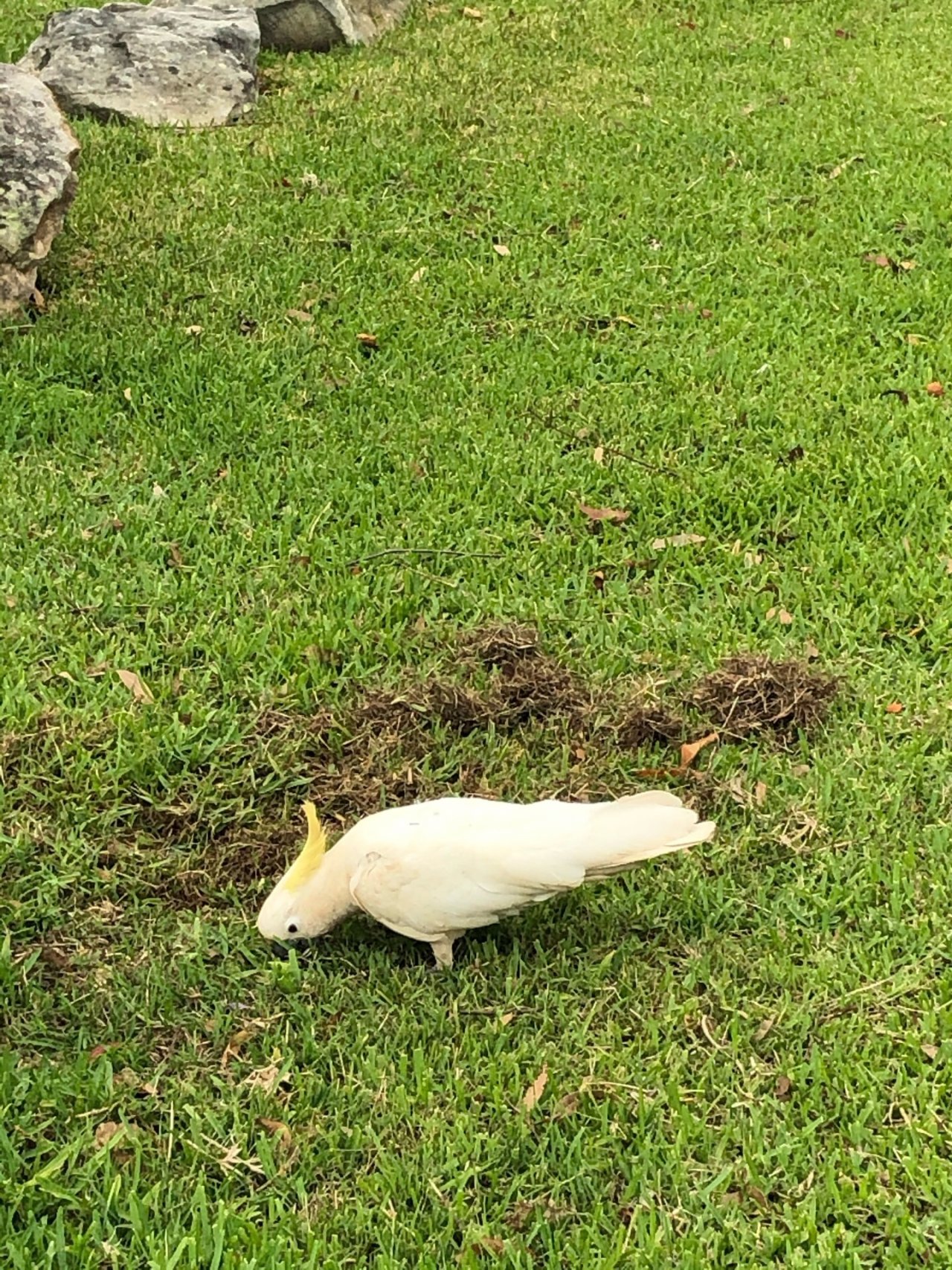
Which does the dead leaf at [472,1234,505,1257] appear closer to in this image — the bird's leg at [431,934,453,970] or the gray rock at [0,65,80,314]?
the bird's leg at [431,934,453,970]

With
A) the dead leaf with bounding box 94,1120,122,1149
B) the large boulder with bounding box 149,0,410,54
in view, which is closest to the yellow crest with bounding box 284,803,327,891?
the dead leaf with bounding box 94,1120,122,1149

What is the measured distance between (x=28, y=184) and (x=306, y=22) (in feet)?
11.4

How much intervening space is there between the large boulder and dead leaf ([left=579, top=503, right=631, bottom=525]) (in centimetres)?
516

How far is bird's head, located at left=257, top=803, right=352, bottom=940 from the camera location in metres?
2.65

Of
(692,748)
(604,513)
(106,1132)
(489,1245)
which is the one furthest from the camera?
(604,513)

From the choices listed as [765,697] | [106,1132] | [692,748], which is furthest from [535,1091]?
[765,697]

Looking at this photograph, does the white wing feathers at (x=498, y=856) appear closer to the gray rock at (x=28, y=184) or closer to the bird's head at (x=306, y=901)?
the bird's head at (x=306, y=901)

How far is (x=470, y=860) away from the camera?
2549 mm

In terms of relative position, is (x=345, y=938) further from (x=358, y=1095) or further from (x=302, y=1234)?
(x=302, y=1234)

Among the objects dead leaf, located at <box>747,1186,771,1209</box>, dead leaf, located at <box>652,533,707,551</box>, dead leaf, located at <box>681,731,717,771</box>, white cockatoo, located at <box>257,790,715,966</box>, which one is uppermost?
white cockatoo, located at <box>257,790,715,966</box>

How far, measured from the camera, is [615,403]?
188 inches

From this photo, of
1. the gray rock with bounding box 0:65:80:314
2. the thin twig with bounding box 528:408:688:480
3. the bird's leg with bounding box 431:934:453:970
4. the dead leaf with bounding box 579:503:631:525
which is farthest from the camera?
the gray rock with bounding box 0:65:80:314

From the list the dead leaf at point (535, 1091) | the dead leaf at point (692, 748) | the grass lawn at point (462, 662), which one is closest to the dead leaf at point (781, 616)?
the grass lawn at point (462, 662)

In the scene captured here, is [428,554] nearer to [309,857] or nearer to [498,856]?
[309,857]
